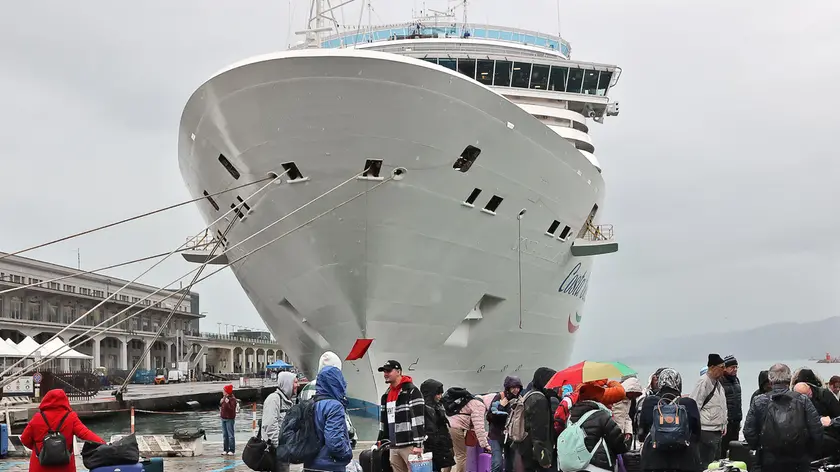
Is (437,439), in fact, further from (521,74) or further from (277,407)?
(521,74)

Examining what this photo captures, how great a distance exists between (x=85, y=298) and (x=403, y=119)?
60296mm

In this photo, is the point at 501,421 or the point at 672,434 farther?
Result: the point at 501,421

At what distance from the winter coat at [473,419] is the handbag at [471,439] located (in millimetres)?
43

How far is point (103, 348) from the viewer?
233 feet

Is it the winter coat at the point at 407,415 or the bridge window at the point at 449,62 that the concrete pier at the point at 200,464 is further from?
the bridge window at the point at 449,62

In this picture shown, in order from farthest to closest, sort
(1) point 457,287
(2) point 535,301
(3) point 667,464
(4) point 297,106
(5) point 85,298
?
(5) point 85,298 < (2) point 535,301 < (1) point 457,287 < (4) point 297,106 < (3) point 667,464

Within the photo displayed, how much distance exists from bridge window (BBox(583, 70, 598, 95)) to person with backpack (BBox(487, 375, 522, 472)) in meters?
15.6

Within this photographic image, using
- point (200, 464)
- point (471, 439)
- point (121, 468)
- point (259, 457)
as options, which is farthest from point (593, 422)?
Result: point (200, 464)

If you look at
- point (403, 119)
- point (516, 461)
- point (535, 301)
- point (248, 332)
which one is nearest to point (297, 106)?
point (403, 119)

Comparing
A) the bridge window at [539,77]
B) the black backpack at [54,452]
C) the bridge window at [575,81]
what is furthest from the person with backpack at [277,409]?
the bridge window at [575,81]

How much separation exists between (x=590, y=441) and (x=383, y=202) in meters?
9.52

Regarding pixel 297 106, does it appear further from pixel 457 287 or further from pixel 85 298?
pixel 85 298

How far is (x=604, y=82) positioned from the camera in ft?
78.0

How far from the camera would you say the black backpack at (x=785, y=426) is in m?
6.51
